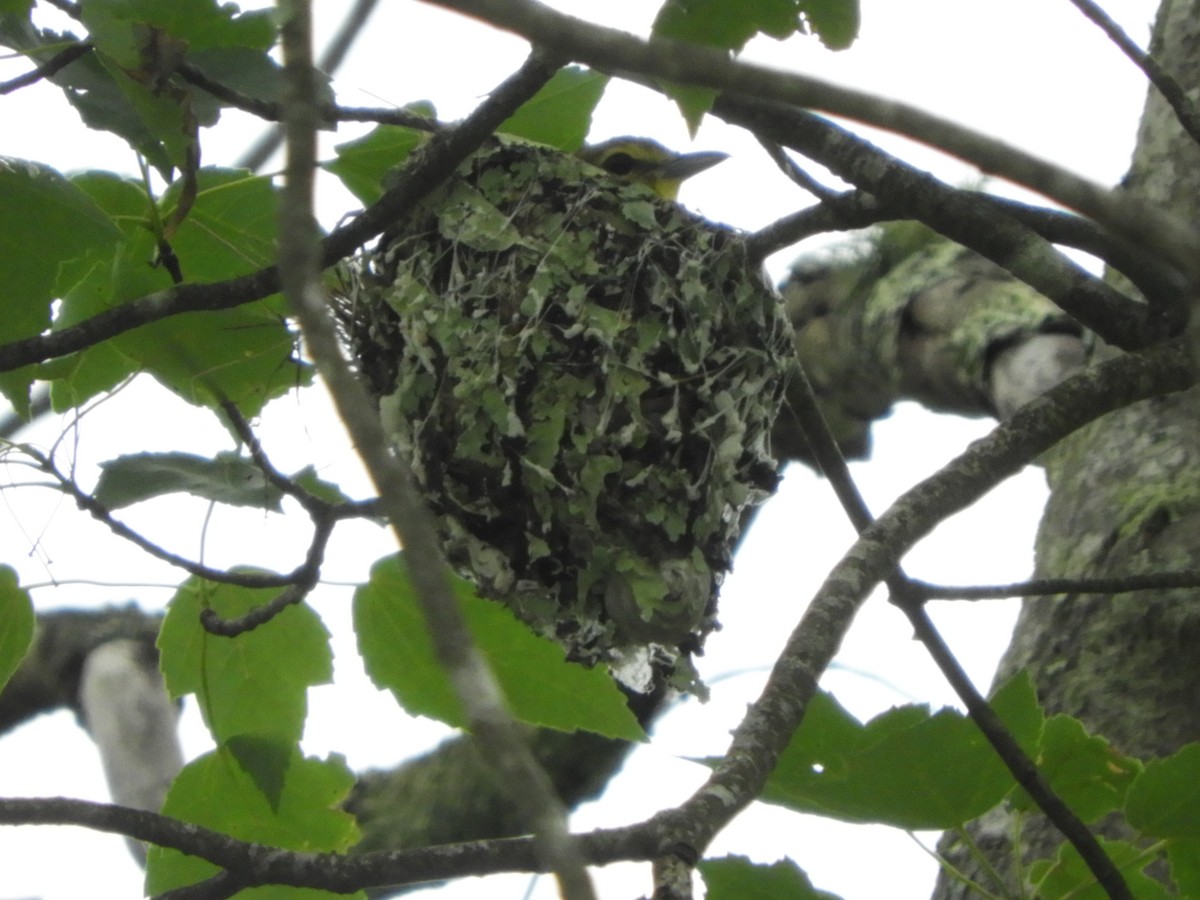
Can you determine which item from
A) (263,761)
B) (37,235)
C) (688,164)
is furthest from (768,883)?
(688,164)

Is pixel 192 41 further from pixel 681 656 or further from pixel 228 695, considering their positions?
pixel 681 656

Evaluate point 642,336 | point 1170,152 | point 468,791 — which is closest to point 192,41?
point 642,336

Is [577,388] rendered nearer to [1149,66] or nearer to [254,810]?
[254,810]

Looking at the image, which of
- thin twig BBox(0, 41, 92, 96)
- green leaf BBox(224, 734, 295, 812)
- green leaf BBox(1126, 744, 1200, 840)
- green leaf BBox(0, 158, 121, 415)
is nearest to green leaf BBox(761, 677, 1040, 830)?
green leaf BBox(1126, 744, 1200, 840)

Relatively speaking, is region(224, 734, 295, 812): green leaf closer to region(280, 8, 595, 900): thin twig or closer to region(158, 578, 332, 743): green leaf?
region(158, 578, 332, 743): green leaf

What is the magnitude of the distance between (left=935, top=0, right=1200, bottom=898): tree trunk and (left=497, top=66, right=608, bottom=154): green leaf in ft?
3.60

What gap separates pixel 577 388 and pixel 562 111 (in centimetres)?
A: 51

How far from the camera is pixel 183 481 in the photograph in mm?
1860

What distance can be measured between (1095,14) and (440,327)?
107cm

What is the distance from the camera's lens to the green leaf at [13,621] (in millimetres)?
1888

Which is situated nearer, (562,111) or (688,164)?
(562,111)

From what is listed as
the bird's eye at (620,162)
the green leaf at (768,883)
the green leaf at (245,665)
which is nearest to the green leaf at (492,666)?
the green leaf at (245,665)

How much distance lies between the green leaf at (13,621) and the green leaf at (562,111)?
1051 millimetres

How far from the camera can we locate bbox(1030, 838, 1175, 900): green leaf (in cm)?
173
